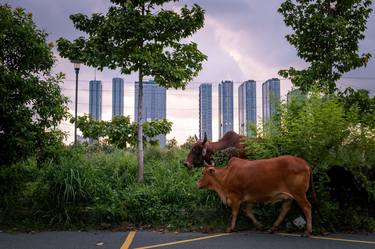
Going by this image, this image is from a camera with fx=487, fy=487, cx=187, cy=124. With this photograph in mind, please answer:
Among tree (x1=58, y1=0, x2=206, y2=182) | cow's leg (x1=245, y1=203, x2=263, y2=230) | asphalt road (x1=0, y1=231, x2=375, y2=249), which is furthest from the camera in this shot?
tree (x1=58, y1=0, x2=206, y2=182)

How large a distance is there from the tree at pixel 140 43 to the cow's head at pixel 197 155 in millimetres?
1303

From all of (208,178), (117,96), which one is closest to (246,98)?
(117,96)

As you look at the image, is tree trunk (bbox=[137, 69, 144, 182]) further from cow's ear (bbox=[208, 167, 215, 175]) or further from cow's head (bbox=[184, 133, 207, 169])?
cow's ear (bbox=[208, 167, 215, 175])

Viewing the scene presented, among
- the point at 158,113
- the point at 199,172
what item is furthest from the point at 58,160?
the point at 158,113

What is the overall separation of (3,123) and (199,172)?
499 centimetres

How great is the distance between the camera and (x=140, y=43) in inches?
507

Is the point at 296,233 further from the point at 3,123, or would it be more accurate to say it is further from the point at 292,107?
the point at 3,123

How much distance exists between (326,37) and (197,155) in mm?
6722

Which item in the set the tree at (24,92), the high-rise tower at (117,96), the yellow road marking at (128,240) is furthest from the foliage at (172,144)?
the high-rise tower at (117,96)

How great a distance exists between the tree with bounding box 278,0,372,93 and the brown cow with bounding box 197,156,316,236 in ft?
23.8

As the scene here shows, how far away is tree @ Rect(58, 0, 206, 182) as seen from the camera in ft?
40.3

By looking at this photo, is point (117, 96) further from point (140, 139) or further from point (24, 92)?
point (24, 92)

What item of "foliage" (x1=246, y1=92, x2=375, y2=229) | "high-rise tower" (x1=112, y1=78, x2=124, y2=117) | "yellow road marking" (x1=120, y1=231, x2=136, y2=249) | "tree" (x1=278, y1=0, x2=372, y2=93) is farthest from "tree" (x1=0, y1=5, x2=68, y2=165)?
"high-rise tower" (x1=112, y1=78, x2=124, y2=117)

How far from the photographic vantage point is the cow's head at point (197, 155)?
12925 millimetres
